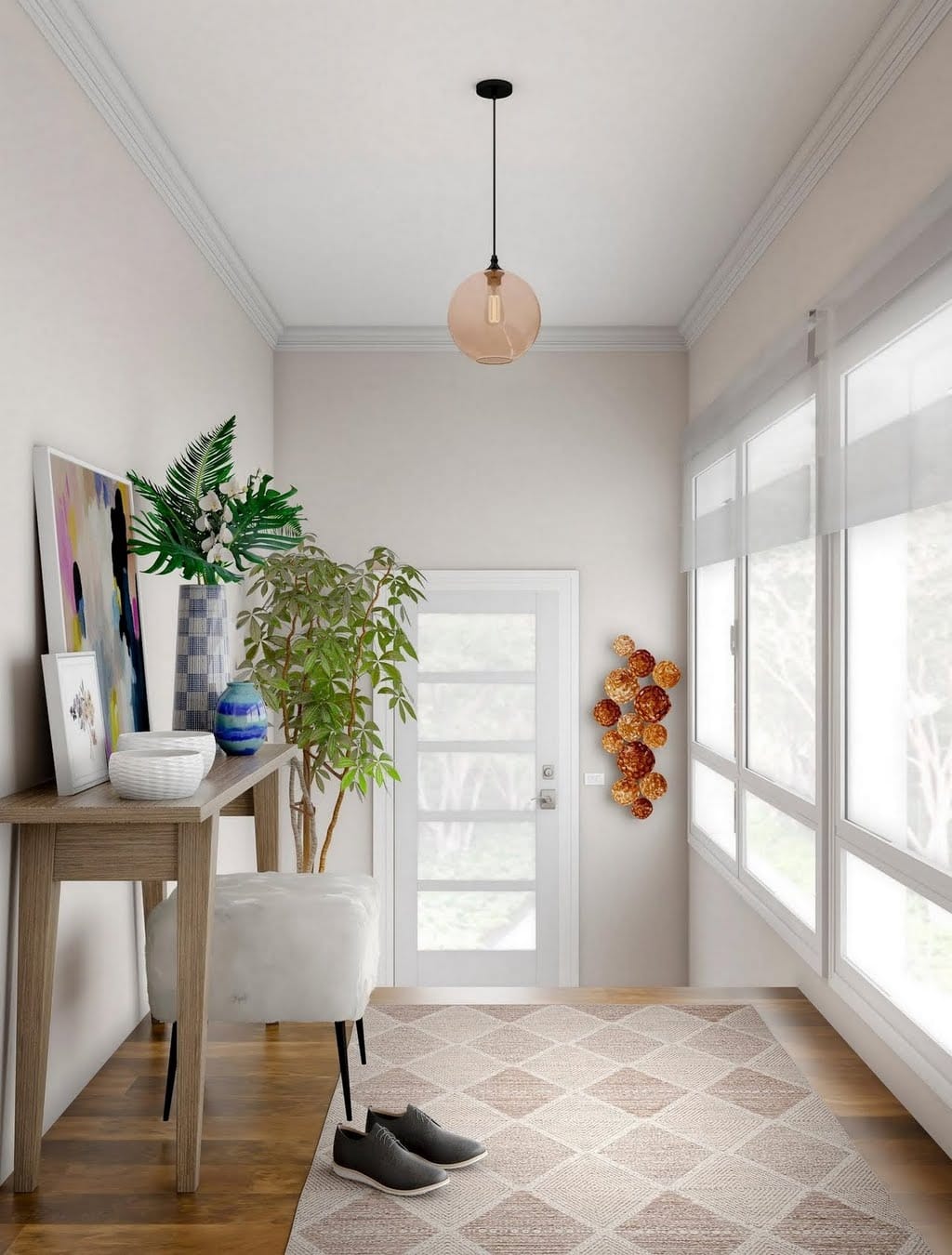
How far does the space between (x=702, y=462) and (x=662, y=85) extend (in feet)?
6.57

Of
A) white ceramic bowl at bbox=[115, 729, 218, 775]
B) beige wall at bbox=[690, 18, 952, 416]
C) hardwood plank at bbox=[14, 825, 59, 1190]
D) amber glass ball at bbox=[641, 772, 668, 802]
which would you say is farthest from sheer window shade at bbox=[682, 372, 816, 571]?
hardwood plank at bbox=[14, 825, 59, 1190]

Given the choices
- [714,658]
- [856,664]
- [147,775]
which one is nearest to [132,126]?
[147,775]

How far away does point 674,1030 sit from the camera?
122 inches

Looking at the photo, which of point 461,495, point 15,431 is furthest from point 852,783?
point 461,495

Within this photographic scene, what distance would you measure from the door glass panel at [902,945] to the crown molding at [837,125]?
1.93m

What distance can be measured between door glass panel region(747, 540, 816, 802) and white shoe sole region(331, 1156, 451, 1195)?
62.1 inches

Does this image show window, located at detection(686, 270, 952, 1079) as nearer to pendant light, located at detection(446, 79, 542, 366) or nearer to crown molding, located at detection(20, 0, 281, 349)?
pendant light, located at detection(446, 79, 542, 366)

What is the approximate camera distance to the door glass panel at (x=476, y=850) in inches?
195

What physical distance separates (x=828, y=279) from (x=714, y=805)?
2.28 meters

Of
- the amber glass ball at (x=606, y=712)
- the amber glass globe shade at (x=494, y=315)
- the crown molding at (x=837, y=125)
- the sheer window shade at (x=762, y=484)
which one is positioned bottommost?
the amber glass ball at (x=606, y=712)

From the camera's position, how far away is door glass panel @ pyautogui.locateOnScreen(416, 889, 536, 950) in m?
4.95

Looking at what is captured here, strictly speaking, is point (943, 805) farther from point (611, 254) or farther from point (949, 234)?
point (611, 254)

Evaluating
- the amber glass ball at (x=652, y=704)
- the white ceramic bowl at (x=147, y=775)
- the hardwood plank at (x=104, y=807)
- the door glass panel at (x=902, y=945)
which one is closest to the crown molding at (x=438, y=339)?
the amber glass ball at (x=652, y=704)

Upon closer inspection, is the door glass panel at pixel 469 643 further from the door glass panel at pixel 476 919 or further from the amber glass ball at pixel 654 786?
the door glass panel at pixel 476 919
